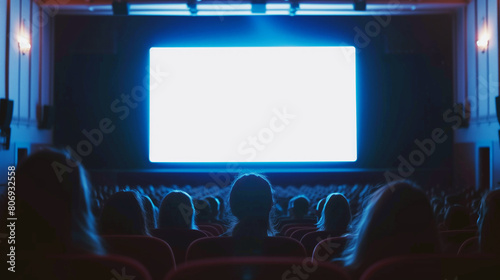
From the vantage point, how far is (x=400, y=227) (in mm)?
1763

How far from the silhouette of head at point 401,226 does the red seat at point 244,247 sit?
1.24ft

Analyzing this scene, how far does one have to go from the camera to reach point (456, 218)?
336 centimetres

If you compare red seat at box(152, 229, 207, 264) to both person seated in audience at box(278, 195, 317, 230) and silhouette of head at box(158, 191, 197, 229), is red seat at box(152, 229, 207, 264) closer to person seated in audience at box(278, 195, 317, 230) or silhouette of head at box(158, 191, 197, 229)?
silhouette of head at box(158, 191, 197, 229)

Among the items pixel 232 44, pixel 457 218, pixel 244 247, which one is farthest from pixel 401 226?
pixel 232 44

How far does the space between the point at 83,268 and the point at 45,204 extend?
372 mm

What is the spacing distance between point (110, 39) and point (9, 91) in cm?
314

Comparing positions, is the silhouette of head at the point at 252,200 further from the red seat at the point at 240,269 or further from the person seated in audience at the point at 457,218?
the person seated in audience at the point at 457,218

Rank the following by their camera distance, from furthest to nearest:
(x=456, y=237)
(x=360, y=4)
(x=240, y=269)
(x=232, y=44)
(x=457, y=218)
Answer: (x=232, y=44), (x=360, y=4), (x=457, y=218), (x=456, y=237), (x=240, y=269)

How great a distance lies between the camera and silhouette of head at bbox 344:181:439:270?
1756mm

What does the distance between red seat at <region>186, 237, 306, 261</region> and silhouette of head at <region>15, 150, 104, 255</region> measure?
618mm

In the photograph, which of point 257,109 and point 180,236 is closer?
point 180,236

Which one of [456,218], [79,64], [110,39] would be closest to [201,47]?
[110,39]

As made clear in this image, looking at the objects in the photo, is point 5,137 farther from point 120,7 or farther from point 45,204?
point 45,204

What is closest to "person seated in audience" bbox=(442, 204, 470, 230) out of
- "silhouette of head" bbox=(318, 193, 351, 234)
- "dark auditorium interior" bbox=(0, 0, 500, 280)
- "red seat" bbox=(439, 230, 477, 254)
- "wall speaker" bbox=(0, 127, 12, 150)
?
"red seat" bbox=(439, 230, 477, 254)
